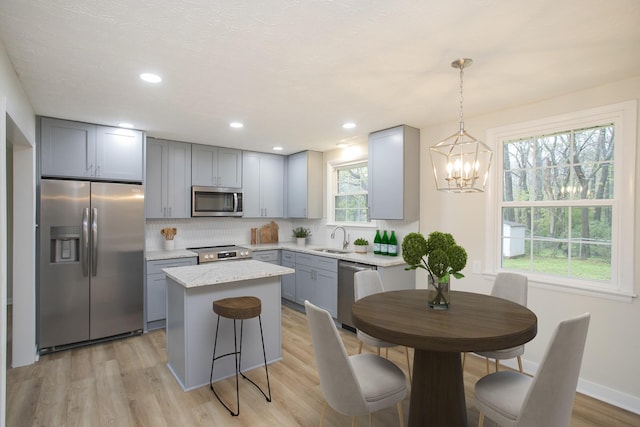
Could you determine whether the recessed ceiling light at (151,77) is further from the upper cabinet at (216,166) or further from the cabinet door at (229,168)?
the cabinet door at (229,168)

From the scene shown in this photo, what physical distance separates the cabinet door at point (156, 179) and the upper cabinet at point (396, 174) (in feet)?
9.03

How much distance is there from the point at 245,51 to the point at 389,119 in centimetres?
190

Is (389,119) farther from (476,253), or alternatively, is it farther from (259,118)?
(476,253)

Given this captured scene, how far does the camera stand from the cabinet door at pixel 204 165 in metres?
4.69

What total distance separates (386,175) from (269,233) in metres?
2.54

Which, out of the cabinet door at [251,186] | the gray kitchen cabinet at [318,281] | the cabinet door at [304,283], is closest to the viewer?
the gray kitchen cabinet at [318,281]

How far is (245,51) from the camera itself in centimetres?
207

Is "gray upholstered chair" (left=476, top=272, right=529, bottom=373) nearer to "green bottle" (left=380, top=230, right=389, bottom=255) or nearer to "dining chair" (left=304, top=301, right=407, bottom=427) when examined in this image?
"dining chair" (left=304, top=301, right=407, bottom=427)

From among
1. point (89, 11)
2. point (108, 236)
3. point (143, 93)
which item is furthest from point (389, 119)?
point (108, 236)

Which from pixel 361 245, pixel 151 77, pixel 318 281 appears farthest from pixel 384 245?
pixel 151 77

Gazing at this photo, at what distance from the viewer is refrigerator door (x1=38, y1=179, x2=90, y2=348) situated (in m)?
3.32

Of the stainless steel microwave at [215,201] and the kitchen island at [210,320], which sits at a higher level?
the stainless steel microwave at [215,201]

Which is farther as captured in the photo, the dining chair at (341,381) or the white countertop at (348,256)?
the white countertop at (348,256)

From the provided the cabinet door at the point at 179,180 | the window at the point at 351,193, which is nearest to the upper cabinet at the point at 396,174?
the window at the point at 351,193
